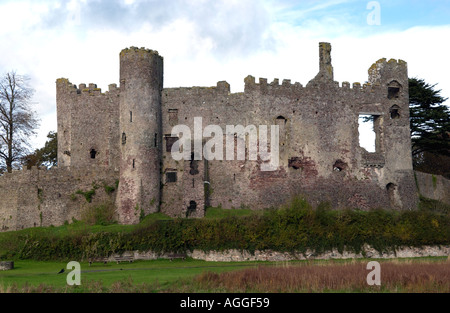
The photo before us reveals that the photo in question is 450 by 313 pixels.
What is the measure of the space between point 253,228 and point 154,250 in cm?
544

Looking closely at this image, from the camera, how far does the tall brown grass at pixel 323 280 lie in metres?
24.5

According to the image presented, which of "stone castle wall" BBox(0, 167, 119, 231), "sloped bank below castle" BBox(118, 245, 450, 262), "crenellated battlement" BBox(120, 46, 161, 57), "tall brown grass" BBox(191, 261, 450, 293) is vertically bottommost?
"sloped bank below castle" BBox(118, 245, 450, 262)

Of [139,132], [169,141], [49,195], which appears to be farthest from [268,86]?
[49,195]

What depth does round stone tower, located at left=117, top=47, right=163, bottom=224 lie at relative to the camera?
41.4 metres

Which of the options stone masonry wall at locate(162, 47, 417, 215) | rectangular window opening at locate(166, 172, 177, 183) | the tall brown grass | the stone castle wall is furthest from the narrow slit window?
the tall brown grass

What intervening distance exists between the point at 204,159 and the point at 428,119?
18.8 meters

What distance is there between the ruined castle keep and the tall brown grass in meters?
15.2

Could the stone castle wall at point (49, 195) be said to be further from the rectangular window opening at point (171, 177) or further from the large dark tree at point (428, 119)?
the large dark tree at point (428, 119)

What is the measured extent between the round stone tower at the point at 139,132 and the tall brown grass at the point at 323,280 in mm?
15372

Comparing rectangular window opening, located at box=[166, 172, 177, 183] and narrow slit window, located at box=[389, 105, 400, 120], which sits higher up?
narrow slit window, located at box=[389, 105, 400, 120]

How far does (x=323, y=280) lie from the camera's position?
25.4 m

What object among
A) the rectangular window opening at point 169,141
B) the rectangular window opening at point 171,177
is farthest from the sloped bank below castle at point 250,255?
the rectangular window opening at point 169,141

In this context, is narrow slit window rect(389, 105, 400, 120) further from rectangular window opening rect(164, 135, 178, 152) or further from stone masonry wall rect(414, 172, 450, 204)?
rectangular window opening rect(164, 135, 178, 152)

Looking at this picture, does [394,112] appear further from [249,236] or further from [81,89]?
[81,89]
